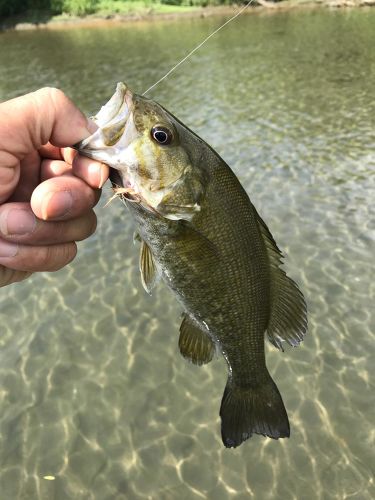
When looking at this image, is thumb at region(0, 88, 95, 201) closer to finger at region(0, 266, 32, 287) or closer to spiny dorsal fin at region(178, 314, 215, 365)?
finger at region(0, 266, 32, 287)

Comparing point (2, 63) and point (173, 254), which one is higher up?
point (173, 254)

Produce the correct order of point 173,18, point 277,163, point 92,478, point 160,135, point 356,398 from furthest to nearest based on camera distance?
point 173,18, point 277,163, point 356,398, point 92,478, point 160,135

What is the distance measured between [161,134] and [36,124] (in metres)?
0.65

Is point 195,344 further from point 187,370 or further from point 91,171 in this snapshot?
point 187,370

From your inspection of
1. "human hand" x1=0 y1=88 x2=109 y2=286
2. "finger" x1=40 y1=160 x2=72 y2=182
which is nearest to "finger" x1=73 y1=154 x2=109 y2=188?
"human hand" x1=0 y1=88 x2=109 y2=286

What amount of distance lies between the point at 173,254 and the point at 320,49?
24573mm

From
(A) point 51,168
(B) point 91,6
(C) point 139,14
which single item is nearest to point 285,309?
(A) point 51,168

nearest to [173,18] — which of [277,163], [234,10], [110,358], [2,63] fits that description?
[234,10]

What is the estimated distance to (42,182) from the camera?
2.47m

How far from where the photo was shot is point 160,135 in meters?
2.35

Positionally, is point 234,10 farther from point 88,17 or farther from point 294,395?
point 294,395

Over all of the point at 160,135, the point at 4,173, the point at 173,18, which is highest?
the point at 160,135

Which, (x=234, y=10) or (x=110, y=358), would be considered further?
(x=234, y=10)

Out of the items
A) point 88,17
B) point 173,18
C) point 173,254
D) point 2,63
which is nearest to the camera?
point 173,254
